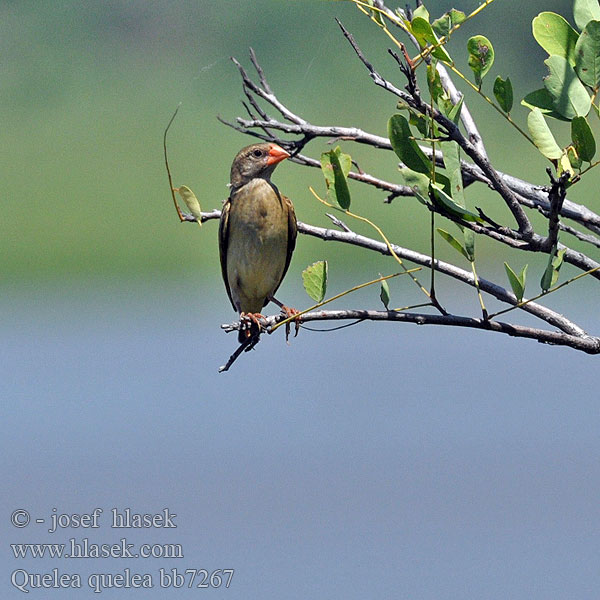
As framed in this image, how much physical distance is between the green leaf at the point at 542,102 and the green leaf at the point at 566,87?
0.14 ft

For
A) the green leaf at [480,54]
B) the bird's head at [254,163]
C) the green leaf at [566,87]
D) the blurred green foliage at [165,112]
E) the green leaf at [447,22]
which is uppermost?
the blurred green foliage at [165,112]

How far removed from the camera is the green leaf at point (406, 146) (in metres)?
2.18

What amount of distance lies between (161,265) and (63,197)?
Answer: 9.11 ft

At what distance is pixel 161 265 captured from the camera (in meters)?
20.4

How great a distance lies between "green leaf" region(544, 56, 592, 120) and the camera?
7.13 feet

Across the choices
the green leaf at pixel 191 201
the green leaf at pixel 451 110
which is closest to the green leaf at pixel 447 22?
the green leaf at pixel 451 110

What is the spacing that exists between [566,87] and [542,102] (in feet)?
0.23

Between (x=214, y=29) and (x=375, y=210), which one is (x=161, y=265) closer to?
(x=375, y=210)

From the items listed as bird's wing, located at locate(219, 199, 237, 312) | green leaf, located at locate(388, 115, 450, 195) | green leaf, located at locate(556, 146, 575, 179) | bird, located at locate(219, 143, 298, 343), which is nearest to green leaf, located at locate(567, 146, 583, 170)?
green leaf, located at locate(556, 146, 575, 179)

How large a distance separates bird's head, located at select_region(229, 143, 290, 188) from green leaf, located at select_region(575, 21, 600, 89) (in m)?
2.76

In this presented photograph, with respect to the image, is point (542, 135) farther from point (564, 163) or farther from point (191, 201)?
point (191, 201)

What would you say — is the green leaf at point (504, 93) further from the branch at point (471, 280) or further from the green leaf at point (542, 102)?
the branch at point (471, 280)

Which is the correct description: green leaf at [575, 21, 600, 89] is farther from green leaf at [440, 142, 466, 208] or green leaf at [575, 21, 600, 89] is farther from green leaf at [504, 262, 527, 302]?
green leaf at [504, 262, 527, 302]

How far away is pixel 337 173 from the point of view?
2.39 metres
